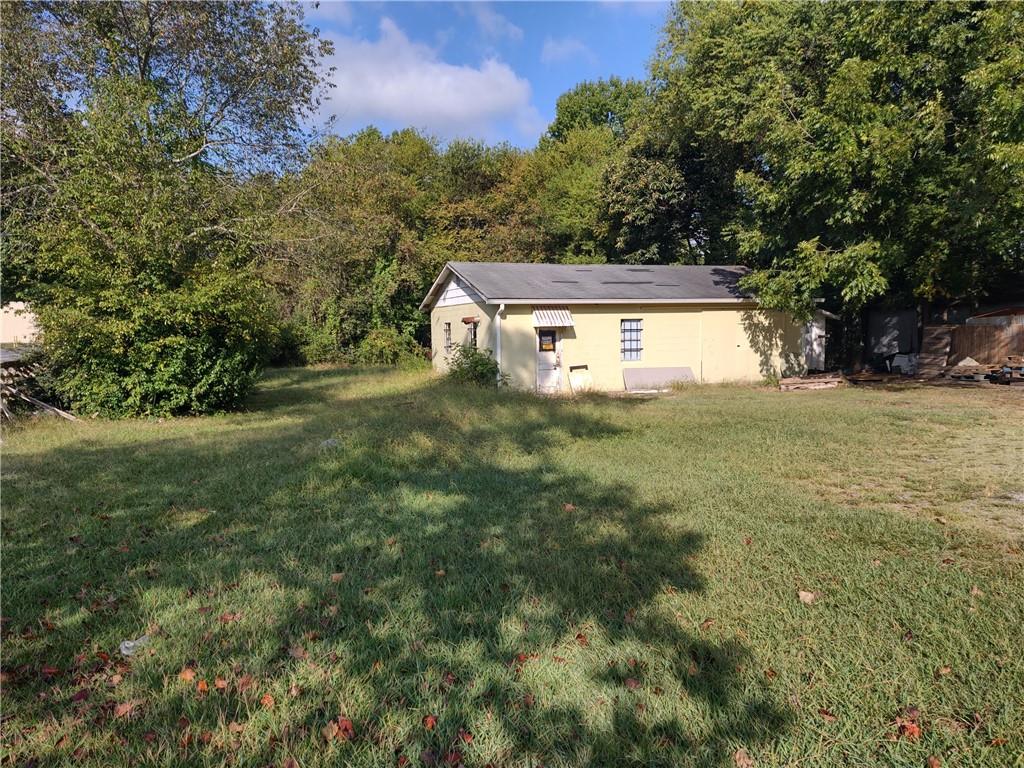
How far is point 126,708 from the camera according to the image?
102 inches

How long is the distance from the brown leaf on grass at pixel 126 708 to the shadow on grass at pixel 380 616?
1.8 inches

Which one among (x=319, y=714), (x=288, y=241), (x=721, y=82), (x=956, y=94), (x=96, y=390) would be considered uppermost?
(x=721, y=82)

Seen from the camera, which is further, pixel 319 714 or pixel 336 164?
pixel 336 164

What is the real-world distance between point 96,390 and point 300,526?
28.9 feet

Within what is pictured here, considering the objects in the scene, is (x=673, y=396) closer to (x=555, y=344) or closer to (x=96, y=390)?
(x=555, y=344)

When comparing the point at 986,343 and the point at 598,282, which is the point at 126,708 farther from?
the point at 986,343

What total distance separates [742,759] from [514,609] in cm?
152

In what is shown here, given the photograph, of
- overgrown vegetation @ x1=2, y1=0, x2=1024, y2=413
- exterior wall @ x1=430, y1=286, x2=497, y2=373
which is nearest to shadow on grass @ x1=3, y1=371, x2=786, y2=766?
overgrown vegetation @ x1=2, y1=0, x2=1024, y2=413

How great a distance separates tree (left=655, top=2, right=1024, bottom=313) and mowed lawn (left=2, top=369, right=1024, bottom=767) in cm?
820

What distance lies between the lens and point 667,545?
14.7ft

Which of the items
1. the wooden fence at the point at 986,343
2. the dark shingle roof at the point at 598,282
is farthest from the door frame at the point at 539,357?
the wooden fence at the point at 986,343

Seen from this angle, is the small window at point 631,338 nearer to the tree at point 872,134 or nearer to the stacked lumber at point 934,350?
the tree at point 872,134

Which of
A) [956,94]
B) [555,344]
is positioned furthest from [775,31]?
[555,344]

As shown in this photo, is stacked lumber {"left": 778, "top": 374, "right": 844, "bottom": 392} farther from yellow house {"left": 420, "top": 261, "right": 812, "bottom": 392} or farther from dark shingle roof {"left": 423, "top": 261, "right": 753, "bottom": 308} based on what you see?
dark shingle roof {"left": 423, "top": 261, "right": 753, "bottom": 308}
